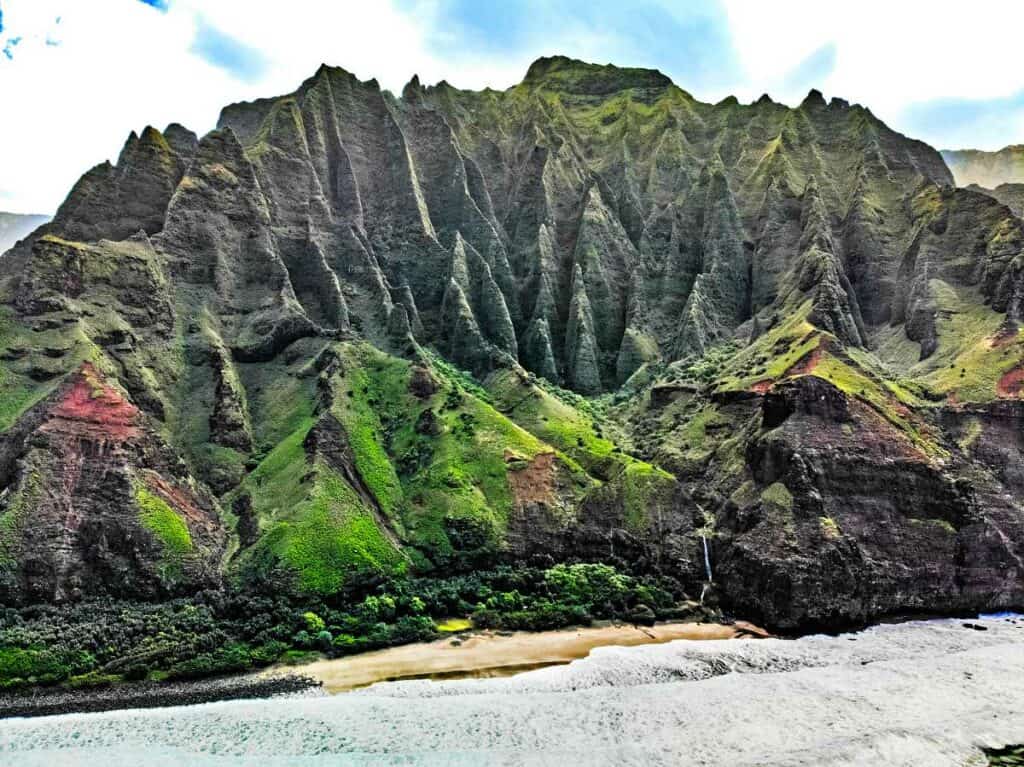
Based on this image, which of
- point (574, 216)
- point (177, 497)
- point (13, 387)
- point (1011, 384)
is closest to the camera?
point (177, 497)

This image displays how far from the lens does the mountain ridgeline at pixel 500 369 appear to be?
78.2m

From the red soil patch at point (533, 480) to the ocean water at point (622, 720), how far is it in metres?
25.4

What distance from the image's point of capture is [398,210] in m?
147

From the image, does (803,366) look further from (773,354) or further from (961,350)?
(961,350)

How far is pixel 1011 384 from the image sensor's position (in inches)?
3782

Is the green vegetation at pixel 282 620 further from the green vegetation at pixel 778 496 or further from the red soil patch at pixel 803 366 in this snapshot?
the red soil patch at pixel 803 366

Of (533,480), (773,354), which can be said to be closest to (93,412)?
(533,480)

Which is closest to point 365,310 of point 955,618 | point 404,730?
point 404,730

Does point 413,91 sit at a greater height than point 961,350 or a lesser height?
greater

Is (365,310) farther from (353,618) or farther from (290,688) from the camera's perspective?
(290,688)

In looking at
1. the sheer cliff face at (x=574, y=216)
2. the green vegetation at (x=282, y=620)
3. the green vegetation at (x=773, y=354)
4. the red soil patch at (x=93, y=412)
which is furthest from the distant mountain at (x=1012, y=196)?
the red soil patch at (x=93, y=412)

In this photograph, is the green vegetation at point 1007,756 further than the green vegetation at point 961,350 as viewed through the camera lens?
No

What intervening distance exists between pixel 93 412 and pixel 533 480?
169 ft

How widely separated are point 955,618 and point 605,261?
93.1m
